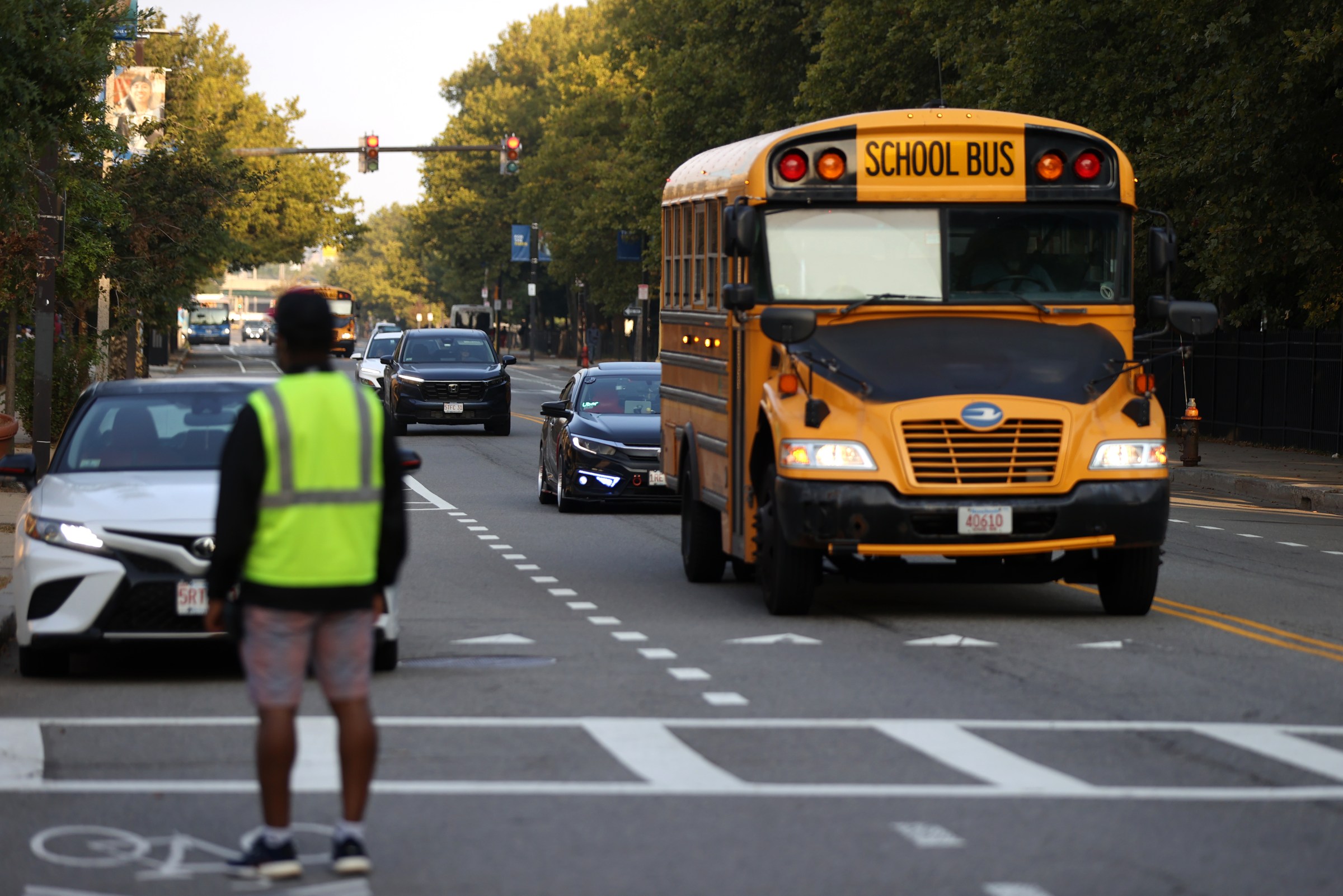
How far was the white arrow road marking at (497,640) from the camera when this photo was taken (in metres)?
12.1

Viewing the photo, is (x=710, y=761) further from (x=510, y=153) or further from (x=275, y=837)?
(x=510, y=153)

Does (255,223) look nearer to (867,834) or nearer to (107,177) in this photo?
(107,177)

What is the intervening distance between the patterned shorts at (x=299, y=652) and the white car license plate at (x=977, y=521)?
20.7 feet

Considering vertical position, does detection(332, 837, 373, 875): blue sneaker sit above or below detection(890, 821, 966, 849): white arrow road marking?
above

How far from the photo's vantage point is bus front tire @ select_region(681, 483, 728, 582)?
49.7 feet

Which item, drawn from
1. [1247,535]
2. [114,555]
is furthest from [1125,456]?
[1247,535]

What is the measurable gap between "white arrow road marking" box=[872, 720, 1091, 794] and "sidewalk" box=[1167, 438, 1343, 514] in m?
16.4

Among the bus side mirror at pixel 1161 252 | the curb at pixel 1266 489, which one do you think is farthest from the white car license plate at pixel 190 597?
the curb at pixel 1266 489

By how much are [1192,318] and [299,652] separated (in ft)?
25.2

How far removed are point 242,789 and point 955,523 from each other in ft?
18.0

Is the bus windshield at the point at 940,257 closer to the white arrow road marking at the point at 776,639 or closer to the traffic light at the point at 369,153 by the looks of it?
the white arrow road marking at the point at 776,639

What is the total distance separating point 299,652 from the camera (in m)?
6.40

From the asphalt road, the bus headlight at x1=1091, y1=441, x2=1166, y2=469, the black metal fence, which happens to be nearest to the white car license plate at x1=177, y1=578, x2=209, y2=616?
the asphalt road

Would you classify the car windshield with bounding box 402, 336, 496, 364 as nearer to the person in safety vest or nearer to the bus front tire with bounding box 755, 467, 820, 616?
the bus front tire with bounding box 755, 467, 820, 616
